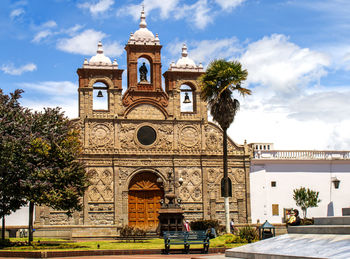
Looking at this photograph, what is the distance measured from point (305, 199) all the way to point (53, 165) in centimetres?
2297

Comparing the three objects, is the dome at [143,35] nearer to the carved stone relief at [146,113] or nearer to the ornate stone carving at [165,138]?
the carved stone relief at [146,113]

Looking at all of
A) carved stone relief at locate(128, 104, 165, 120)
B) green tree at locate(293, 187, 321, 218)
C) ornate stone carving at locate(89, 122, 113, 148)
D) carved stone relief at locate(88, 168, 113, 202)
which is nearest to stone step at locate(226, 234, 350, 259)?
carved stone relief at locate(88, 168, 113, 202)

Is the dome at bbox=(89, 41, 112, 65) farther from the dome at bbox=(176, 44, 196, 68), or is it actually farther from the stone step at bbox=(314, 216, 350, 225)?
the stone step at bbox=(314, 216, 350, 225)

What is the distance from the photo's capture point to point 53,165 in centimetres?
2888

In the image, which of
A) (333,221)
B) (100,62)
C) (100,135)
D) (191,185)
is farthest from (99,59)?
(333,221)

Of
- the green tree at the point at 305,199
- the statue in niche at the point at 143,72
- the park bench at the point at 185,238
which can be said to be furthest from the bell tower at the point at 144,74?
the park bench at the point at 185,238

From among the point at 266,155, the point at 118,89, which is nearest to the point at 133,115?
the point at 118,89

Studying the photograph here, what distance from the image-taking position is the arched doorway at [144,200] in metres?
43.8

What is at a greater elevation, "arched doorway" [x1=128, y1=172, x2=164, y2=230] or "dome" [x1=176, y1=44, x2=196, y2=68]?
"dome" [x1=176, y1=44, x2=196, y2=68]

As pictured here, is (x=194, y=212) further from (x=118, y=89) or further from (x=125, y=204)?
(x=118, y=89)

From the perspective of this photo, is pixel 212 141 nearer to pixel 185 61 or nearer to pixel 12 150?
pixel 185 61

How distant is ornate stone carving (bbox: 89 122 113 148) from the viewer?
43906mm

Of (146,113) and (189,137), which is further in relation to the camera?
(189,137)

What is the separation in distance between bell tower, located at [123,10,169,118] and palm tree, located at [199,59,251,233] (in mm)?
11836
